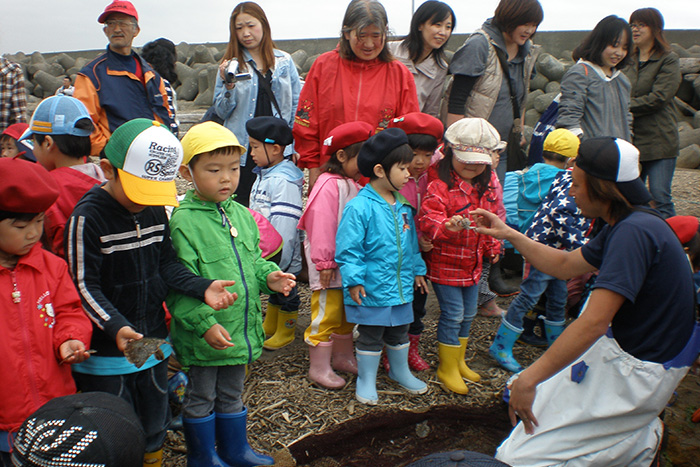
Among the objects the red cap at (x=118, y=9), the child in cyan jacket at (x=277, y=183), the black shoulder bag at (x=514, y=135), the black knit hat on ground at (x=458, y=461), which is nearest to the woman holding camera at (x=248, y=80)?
Answer: the child in cyan jacket at (x=277, y=183)

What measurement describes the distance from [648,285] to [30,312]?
2291 millimetres

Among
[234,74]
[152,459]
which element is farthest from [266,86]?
[152,459]

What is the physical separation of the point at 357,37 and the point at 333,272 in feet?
5.12

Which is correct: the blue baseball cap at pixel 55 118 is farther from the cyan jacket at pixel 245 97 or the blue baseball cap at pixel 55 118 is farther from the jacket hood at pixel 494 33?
the jacket hood at pixel 494 33

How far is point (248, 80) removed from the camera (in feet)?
13.9

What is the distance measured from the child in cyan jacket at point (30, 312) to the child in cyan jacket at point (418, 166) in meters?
2.06

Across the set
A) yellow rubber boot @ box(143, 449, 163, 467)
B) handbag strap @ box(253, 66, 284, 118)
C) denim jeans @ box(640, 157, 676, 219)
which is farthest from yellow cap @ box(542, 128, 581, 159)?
yellow rubber boot @ box(143, 449, 163, 467)

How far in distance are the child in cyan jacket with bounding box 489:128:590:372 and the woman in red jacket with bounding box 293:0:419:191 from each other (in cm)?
113

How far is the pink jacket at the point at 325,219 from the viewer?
3.34 meters

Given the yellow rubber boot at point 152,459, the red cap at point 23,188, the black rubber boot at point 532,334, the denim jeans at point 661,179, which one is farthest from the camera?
the denim jeans at point 661,179

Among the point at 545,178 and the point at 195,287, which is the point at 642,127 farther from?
the point at 195,287

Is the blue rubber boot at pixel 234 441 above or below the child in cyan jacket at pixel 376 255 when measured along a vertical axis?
below

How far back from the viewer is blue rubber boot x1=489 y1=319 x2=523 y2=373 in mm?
3701

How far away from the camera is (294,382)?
3.46m
